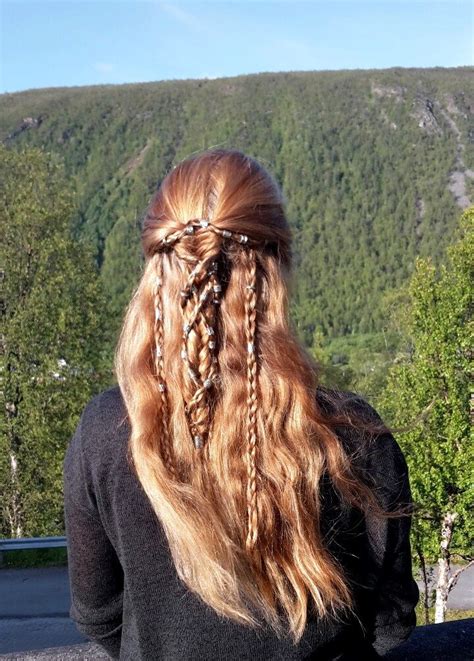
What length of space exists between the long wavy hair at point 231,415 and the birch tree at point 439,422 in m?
14.5

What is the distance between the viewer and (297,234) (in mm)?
1761

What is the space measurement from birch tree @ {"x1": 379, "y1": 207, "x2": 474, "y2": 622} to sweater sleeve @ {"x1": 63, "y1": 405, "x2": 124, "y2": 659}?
564 inches

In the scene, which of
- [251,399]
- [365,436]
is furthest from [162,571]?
[365,436]

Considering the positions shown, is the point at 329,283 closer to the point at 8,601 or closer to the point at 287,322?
the point at 8,601

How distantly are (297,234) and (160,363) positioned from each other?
1.55 feet

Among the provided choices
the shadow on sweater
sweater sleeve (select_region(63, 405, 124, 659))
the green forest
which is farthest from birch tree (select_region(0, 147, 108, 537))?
sweater sleeve (select_region(63, 405, 124, 659))

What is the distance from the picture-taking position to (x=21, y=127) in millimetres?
159000

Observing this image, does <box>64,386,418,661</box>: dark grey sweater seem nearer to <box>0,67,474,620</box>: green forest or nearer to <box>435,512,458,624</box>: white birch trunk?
<box>0,67,474,620</box>: green forest

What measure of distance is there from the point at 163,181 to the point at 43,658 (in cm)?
113

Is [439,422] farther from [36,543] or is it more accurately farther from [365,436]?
[365,436]

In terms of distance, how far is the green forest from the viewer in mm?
17984

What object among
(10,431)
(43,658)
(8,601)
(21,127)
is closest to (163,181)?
(43,658)

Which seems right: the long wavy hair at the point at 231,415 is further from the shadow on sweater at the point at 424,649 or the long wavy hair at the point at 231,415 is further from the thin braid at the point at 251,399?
the shadow on sweater at the point at 424,649

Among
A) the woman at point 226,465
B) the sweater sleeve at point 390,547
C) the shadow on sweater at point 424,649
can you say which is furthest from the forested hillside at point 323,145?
the woman at point 226,465
